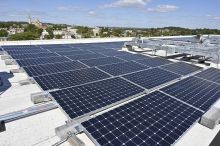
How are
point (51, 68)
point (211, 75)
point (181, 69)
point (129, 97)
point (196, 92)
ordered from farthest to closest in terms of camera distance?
point (181, 69) → point (211, 75) → point (51, 68) → point (196, 92) → point (129, 97)

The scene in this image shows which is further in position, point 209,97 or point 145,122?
point 209,97

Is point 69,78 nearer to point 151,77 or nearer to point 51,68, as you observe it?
point 51,68

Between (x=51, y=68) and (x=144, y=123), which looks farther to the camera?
(x=51, y=68)

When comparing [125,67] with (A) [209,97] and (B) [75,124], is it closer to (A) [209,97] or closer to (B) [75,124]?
(A) [209,97]

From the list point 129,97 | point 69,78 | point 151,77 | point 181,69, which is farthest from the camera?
point 181,69

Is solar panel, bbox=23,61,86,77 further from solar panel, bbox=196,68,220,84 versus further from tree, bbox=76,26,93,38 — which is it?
tree, bbox=76,26,93,38

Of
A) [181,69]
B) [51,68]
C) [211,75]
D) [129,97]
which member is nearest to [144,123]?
[129,97]

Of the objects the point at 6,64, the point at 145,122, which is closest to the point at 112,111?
the point at 145,122
